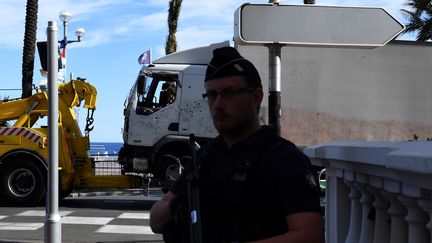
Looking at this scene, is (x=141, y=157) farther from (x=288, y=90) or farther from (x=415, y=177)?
(x=415, y=177)

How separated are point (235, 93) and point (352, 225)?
139cm

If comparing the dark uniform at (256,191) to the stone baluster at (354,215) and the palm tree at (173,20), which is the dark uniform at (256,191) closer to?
the stone baluster at (354,215)

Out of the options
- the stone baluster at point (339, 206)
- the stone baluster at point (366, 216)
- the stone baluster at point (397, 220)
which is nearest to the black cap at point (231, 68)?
the stone baluster at point (397, 220)

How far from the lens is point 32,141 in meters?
13.3

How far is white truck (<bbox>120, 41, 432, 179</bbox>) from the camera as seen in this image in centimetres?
1348

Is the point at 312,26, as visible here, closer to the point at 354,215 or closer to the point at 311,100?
the point at 354,215

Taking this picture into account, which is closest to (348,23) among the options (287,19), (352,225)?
(287,19)

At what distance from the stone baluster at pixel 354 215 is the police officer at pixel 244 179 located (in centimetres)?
116

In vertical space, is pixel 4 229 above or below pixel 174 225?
below

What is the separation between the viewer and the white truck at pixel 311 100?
13.5 meters

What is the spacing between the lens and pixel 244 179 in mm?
1984

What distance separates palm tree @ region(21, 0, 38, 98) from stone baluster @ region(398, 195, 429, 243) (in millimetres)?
19786

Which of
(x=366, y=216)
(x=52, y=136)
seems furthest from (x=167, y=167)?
(x=366, y=216)

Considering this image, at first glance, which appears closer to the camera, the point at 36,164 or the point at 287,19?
the point at 287,19
